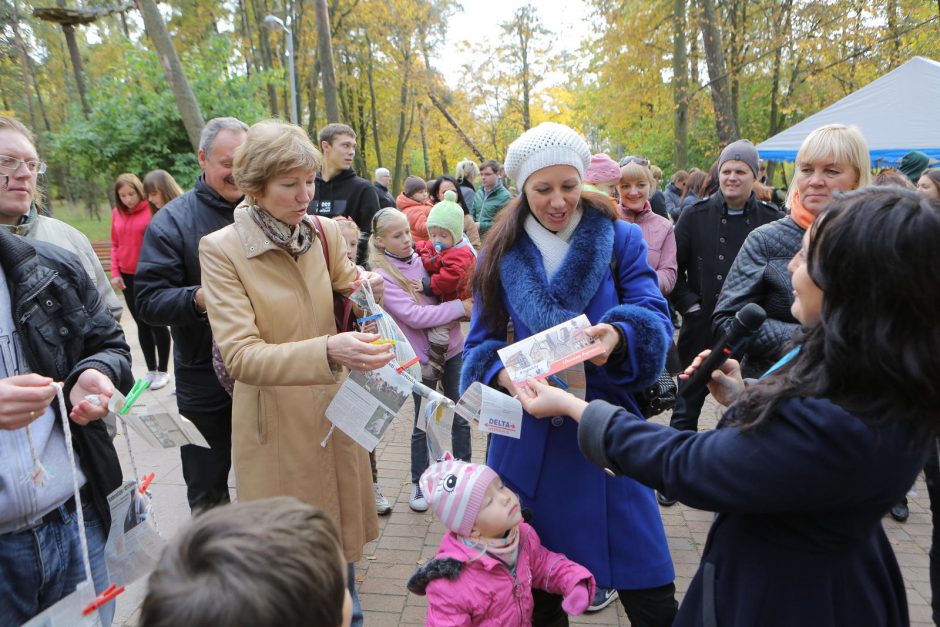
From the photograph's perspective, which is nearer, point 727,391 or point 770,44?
point 727,391

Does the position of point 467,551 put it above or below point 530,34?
below

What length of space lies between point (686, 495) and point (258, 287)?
5.17 feet

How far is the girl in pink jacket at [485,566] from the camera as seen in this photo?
1.98 metres

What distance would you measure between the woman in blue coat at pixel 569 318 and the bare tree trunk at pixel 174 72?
7487mm

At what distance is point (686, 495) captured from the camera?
1.28 m

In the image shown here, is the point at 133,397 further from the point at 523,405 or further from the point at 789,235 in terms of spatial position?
the point at 789,235

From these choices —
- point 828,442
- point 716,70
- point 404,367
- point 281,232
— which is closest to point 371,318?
point 404,367

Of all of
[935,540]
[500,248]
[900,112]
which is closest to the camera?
[500,248]

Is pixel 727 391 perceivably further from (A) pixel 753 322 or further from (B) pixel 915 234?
(B) pixel 915 234

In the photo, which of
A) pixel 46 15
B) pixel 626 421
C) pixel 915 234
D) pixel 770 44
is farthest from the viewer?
pixel 770 44

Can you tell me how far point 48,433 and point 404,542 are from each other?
2.24 m

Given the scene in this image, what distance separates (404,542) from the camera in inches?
139

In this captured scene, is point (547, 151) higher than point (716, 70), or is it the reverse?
point (716, 70)

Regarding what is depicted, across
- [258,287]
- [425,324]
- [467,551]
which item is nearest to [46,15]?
[425,324]
